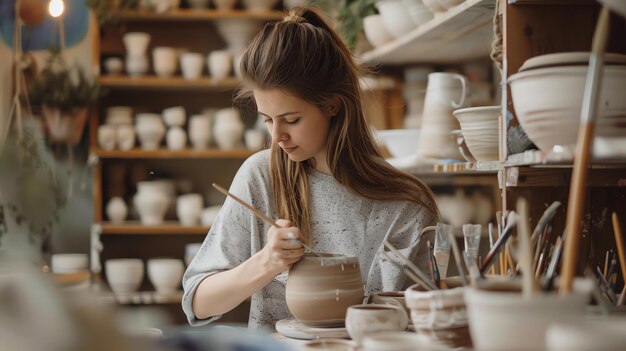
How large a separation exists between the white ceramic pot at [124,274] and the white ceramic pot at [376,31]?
66.6 inches

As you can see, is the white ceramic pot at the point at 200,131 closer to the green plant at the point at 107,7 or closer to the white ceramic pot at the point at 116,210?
the white ceramic pot at the point at 116,210

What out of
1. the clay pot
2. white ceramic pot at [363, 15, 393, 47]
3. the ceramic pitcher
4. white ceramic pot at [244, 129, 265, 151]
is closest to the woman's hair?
the ceramic pitcher

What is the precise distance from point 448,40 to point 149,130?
69.7 inches

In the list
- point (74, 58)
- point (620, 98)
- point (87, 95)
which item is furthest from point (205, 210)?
point (620, 98)

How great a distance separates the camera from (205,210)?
11.9 feet

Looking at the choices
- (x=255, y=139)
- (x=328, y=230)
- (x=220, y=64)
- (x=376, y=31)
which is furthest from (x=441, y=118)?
(x=220, y=64)

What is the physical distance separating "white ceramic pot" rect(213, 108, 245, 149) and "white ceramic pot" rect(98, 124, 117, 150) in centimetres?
52

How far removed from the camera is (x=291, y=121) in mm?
1628

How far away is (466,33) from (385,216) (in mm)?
821

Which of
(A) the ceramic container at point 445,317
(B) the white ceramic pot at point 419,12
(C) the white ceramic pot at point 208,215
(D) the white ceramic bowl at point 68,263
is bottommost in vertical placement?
(D) the white ceramic bowl at point 68,263

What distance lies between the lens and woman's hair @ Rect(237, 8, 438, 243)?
1659 mm

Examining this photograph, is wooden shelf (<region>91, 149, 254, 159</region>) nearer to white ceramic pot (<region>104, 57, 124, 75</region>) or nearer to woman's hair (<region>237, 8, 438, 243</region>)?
white ceramic pot (<region>104, 57, 124, 75</region>)

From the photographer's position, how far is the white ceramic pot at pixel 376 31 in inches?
106

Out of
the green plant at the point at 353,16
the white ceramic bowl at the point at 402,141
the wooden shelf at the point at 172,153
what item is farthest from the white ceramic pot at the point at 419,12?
the wooden shelf at the point at 172,153
